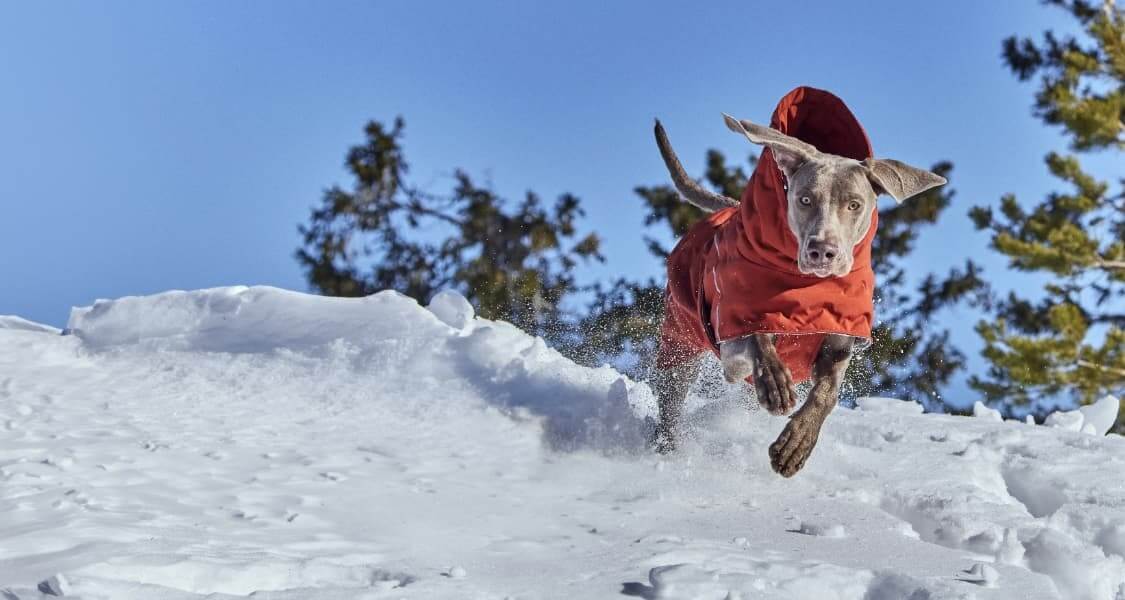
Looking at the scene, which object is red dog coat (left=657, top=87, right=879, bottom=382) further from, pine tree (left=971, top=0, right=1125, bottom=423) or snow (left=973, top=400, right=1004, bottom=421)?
pine tree (left=971, top=0, right=1125, bottom=423)

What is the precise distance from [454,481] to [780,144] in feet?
6.33

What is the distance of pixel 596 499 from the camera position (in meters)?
4.27

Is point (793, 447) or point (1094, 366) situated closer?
point (793, 447)

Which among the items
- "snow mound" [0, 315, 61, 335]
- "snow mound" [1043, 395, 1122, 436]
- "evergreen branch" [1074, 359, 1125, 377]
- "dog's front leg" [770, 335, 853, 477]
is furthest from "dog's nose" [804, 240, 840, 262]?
"evergreen branch" [1074, 359, 1125, 377]

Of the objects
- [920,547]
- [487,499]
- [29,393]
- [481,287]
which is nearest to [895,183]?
[920,547]

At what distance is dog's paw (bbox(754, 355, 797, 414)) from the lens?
4.16 meters

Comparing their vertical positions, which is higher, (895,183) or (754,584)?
(895,183)

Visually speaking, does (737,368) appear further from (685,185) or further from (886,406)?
(886,406)

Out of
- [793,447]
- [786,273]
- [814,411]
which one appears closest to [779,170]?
[786,273]

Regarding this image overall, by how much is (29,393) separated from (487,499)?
9.66 feet

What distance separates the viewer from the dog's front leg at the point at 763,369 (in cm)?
417

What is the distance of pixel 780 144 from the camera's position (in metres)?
4.12

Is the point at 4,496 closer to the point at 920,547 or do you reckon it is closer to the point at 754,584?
the point at 754,584

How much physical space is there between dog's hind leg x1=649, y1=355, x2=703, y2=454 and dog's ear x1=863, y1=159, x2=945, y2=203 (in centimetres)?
172
